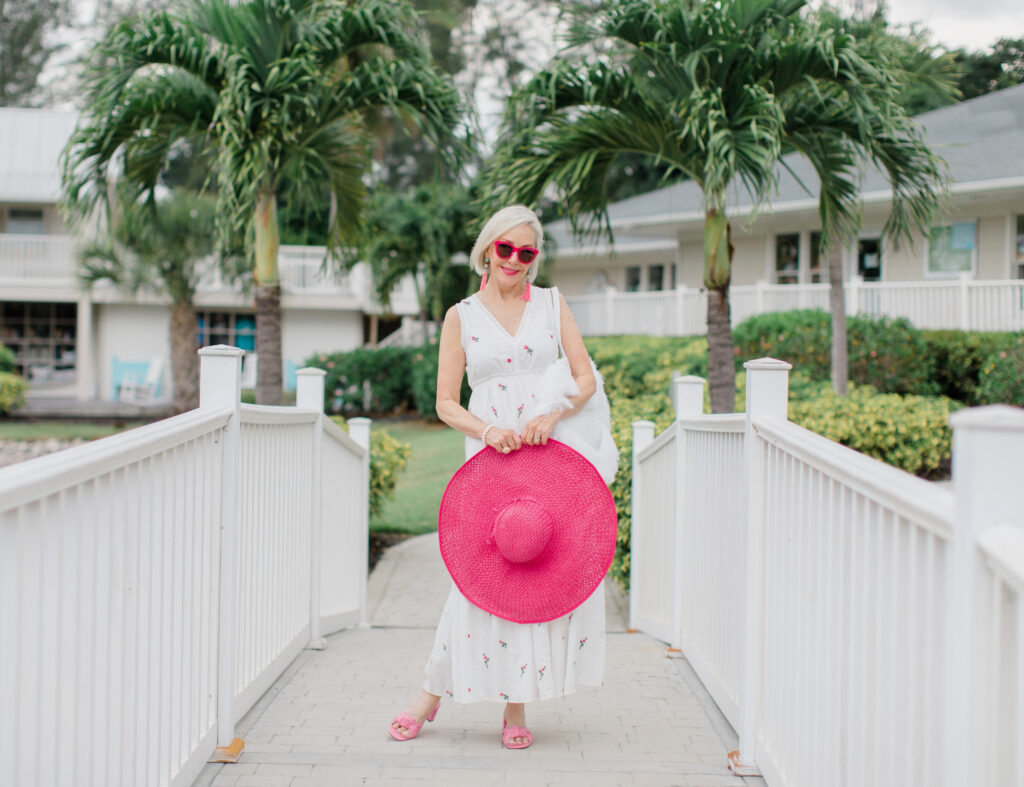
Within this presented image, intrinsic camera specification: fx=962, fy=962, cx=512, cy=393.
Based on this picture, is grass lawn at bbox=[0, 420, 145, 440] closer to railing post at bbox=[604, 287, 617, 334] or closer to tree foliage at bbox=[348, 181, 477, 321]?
tree foliage at bbox=[348, 181, 477, 321]

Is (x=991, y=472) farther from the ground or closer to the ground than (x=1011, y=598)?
farther from the ground

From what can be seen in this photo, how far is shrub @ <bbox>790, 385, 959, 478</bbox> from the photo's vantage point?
975cm

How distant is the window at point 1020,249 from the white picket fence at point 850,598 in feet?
44.7

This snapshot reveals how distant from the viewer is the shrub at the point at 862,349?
43.4 feet

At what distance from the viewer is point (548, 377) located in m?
3.24

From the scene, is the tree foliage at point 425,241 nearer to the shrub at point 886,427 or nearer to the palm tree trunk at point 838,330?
the palm tree trunk at point 838,330

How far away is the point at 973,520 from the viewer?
1.50 meters

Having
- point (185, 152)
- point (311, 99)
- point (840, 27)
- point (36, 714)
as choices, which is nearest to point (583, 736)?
point (36, 714)

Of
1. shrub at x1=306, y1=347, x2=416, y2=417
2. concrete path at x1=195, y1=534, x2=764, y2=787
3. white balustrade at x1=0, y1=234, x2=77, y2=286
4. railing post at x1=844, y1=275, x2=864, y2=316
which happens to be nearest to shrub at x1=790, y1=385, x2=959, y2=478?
railing post at x1=844, y1=275, x2=864, y2=316

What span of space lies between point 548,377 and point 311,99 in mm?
5283

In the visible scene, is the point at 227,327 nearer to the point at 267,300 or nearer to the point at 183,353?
the point at 183,353

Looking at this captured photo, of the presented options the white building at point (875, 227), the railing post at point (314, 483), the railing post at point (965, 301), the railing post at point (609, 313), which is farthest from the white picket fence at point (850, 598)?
the railing post at point (609, 313)

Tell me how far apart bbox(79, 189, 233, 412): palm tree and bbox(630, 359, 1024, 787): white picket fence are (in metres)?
14.9

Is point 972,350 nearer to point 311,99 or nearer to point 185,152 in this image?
point 311,99
